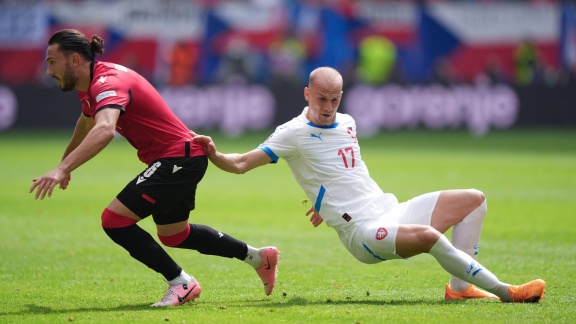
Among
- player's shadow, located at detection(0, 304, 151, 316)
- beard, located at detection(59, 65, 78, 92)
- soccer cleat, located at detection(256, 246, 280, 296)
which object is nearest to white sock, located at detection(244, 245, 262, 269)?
soccer cleat, located at detection(256, 246, 280, 296)

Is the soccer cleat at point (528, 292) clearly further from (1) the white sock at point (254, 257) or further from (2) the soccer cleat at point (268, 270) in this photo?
(1) the white sock at point (254, 257)

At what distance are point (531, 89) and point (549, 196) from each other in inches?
501

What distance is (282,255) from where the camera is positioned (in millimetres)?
10867

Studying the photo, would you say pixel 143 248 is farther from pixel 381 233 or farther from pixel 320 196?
pixel 381 233

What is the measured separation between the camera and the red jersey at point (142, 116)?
774 centimetres

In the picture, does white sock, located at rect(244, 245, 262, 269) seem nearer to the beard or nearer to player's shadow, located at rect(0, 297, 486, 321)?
player's shadow, located at rect(0, 297, 486, 321)

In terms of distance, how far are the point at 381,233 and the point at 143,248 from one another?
189 centimetres

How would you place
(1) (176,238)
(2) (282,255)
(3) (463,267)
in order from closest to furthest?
(3) (463,267) → (1) (176,238) → (2) (282,255)

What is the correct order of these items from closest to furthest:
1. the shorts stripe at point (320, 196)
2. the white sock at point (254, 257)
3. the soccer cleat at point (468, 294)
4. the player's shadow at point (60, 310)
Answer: the player's shadow at point (60, 310) < the shorts stripe at point (320, 196) < the soccer cleat at point (468, 294) < the white sock at point (254, 257)

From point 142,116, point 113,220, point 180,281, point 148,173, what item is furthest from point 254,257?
point 142,116

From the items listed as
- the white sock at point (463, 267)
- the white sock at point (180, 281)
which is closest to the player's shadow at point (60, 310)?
the white sock at point (180, 281)

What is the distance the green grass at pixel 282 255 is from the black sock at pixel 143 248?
330 mm

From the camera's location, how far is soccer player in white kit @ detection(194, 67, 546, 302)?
24.8 ft

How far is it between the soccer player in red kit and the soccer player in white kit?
0.94 ft
